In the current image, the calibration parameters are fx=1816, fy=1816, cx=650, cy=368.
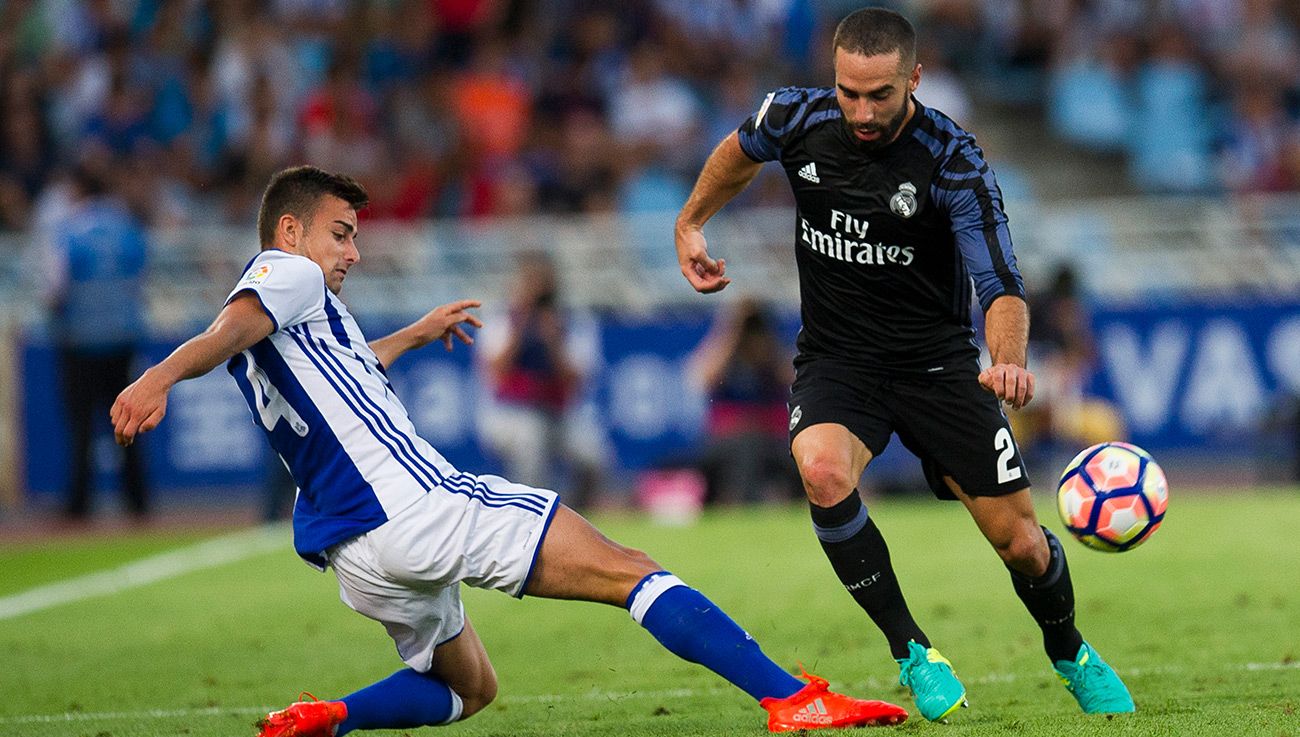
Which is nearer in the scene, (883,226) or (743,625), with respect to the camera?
(883,226)

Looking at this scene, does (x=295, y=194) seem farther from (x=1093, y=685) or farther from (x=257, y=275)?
(x=1093, y=685)

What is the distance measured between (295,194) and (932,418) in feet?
7.19

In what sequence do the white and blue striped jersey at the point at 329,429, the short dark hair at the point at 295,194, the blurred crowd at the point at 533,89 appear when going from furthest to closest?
the blurred crowd at the point at 533,89
the short dark hair at the point at 295,194
the white and blue striped jersey at the point at 329,429

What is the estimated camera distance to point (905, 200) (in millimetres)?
5867

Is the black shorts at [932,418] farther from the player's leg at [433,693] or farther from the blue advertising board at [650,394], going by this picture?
the blue advertising board at [650,394]

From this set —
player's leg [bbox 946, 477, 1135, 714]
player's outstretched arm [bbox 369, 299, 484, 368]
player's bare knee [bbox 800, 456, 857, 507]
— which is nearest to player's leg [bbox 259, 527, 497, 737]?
player's outstretched arm [bbox 369, 299, 484, 368]

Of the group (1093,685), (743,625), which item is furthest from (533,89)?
(1093,685)

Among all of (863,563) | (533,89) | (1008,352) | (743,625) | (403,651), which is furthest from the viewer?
(533,89)

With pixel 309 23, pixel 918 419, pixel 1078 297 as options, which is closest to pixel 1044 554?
pixel 918 419

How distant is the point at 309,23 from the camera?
1928 cm

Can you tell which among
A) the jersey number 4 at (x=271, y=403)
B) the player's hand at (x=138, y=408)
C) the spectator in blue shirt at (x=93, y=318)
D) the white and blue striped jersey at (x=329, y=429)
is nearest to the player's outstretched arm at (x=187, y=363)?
the player's hand at (x=138, y=408)

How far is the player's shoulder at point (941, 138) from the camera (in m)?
5.83

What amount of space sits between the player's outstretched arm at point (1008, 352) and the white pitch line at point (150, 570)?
22.1ft

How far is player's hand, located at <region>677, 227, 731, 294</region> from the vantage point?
6.19 metres
